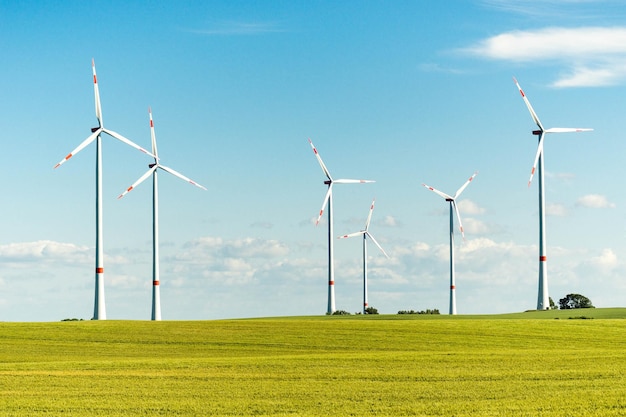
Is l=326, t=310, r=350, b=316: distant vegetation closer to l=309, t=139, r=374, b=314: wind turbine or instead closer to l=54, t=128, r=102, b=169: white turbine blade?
l=309, t=139, r=374, b=314: wind turbine

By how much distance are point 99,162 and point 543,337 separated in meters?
34.4

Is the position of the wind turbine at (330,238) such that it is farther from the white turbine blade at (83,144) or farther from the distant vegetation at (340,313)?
the white turbine blade at (83,144)

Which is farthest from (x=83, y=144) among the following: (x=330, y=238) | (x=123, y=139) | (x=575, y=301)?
(x=575, y=301)

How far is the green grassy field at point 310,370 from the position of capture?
82.2 feet

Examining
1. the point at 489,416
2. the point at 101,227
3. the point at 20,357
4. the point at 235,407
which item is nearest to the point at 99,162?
the point at 101,227

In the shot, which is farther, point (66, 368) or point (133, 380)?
point (66, 368)

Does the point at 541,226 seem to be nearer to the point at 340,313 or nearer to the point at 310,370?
the point at 340,313

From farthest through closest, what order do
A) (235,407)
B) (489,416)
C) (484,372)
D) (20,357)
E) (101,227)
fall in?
(101,227), (20,357), (484,372), (235,407), (489,416)

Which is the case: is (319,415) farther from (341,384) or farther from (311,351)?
(311,351)

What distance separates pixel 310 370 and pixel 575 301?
2666 inches

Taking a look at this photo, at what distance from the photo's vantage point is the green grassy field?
2505 centimetres

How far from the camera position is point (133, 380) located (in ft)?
104

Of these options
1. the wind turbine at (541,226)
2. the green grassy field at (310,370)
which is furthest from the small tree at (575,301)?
the green grassy field at (310,370)

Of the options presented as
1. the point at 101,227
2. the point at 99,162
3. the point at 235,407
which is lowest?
the point at 235,407
